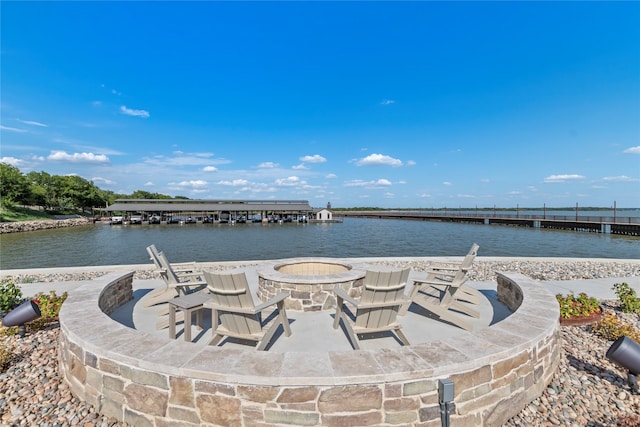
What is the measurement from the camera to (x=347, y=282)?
4844mm

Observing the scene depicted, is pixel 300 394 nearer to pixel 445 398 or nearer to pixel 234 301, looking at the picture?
pixel 445 398

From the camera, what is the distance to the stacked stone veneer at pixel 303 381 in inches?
80.8

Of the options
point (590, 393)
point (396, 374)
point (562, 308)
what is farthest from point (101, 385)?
point (562, 308)

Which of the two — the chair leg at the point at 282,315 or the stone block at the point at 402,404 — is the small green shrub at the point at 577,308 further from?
the chair leg at the point at 282,315

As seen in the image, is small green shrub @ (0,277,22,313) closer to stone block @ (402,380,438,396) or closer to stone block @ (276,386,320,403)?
stone block @ (276,386,320,403)

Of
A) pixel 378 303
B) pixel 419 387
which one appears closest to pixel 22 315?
pixel 378 303

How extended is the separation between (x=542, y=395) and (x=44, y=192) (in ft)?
211

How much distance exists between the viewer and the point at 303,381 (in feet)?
6.65

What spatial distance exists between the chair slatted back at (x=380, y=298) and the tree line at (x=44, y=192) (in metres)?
53.3

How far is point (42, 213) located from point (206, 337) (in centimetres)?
5879

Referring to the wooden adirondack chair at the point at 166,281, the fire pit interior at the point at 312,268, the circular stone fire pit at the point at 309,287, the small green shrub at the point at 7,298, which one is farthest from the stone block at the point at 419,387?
the small green shrub at the point at 7,298

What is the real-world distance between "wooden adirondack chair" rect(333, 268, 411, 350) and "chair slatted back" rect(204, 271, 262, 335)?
1.15 meters

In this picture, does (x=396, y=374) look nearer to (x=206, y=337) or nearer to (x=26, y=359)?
(x=206, y=337)

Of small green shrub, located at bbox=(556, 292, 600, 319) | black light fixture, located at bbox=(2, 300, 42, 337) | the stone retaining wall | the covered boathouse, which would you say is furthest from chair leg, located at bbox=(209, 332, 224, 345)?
the covered boathouse
